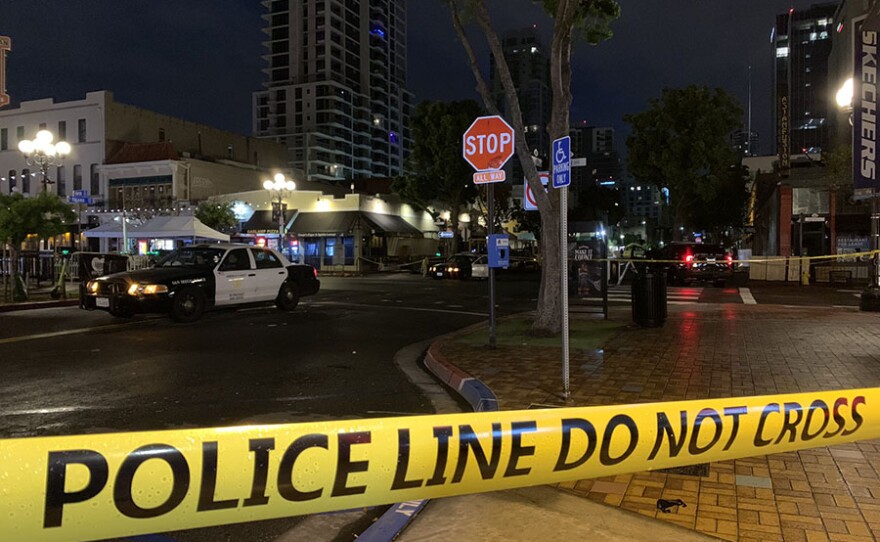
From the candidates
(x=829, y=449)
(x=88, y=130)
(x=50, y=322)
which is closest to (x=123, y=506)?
(x=829, y=449)

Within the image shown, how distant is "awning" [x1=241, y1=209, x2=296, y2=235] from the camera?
39875 millimetres

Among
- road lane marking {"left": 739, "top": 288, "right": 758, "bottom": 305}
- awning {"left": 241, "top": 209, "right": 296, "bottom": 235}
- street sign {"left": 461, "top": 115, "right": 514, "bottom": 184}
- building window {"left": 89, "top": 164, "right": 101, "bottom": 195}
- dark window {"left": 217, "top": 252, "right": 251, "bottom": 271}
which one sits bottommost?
road lane marking {"left": 739, "top": 288, "right": 758, "bottom": 305}

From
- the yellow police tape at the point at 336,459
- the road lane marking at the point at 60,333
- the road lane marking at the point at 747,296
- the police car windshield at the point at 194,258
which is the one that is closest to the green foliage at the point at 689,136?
the road lane marking at the point at 747,296

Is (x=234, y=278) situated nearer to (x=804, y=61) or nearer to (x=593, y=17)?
(x=593, y=17)

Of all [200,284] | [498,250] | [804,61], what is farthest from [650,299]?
[804,61]

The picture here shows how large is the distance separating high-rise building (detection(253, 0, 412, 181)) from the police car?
262ft

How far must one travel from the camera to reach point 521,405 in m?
5.60

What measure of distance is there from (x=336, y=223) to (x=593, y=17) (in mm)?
30885

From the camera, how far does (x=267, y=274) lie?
13.7 m

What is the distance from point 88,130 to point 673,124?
41199 mm

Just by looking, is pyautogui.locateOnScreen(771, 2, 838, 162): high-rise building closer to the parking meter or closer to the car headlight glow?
the parking meter

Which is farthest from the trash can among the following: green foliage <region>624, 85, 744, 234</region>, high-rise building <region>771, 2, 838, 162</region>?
high-rise building <region>771, 2, 838, 162</region>

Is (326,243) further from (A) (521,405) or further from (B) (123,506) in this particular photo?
(B) (123,506)

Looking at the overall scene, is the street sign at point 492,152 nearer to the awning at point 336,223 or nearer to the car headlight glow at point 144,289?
the car headlight glow at point 144,289
